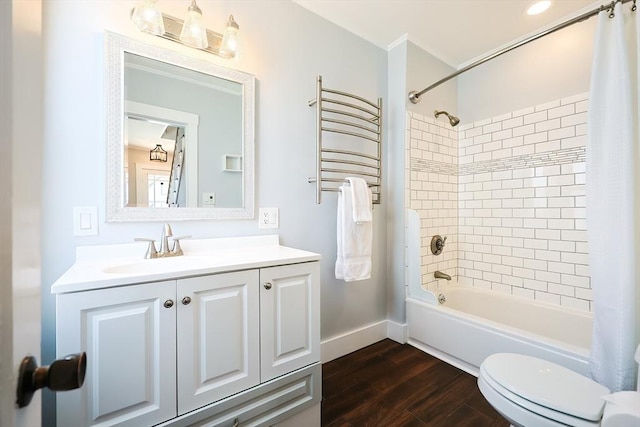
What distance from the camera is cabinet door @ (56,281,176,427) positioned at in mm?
810

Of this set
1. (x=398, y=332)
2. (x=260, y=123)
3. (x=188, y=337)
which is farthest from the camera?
(x=398, y=332)

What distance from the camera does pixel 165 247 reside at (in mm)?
1284

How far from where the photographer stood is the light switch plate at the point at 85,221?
3.79 ft

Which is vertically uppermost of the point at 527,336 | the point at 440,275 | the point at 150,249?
the point at 150,249

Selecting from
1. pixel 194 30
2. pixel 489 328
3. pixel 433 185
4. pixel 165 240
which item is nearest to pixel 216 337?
pixel 165 240

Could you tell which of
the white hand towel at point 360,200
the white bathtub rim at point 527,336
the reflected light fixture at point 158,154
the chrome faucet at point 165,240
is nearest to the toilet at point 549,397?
the white bathtub rim at point 527,336

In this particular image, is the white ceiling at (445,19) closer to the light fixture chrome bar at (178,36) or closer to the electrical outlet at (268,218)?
→ the light fixture chrome bar at (178,36)

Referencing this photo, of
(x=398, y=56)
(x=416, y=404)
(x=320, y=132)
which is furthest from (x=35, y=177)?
(x=398, y=56)

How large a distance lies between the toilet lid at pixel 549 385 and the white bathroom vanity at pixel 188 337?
2.59 feet

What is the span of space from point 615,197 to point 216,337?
174cm

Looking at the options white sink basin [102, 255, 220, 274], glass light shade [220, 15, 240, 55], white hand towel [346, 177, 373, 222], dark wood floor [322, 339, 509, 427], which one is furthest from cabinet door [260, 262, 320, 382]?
glass light shade [220, 15, 240, 55]

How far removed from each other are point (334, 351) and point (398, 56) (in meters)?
2.34

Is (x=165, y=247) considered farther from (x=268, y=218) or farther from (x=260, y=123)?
(x=260, y=123)

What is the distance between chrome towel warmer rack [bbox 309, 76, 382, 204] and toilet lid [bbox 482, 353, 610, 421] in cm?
123
